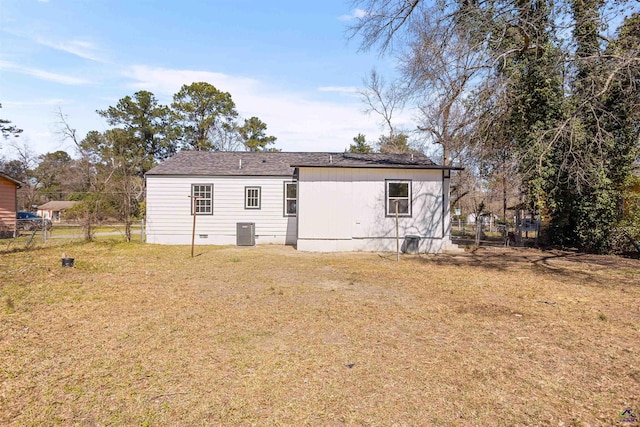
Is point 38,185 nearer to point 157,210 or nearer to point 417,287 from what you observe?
point 157,210

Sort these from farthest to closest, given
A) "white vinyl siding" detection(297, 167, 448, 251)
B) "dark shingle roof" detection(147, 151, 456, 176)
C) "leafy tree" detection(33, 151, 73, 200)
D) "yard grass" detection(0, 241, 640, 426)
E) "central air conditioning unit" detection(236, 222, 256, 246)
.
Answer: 1. "leafy tree" detection(33, 151, 73, 200)
2. "dark shingle roof" detection(147, 151, 456, 176)
3. "central air conditioning unit" detection(236, 222, 256, 246)
4. "white vinyl siding" detection(297, 167, 448, 251)
5. "yard grass" detection(0, 241, 640, 426)

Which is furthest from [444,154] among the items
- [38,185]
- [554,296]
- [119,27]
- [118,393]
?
[38,185]

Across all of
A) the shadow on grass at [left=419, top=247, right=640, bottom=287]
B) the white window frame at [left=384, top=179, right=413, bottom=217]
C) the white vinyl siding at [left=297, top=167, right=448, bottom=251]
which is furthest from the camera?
the white window frame at [left=384, top=179, right=413, bottom=217]

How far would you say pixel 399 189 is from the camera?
41.7 ft

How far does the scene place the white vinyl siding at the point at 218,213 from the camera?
1428 cm

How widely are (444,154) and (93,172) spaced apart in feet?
124

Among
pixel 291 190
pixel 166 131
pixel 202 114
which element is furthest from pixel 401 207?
pixel 166 131

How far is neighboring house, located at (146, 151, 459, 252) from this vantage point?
1241cm

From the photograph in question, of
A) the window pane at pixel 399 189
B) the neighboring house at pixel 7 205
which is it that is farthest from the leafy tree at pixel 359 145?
the neighboring house at pixel 7 205

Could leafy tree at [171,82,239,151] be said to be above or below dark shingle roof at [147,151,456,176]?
above

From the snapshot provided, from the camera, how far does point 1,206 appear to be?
18031 millimetres

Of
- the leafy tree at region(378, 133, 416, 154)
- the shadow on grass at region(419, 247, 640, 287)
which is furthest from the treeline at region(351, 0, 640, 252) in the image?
the leafy tree at region(378, 133, 416, 154)

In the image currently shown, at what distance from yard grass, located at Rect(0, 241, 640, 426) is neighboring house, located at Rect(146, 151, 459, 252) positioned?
15.8 ft

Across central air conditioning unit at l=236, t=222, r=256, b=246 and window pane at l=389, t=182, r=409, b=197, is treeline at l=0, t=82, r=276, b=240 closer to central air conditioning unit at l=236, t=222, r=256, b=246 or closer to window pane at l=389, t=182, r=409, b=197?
central air conditioning unit at l=236, t=222, r=256, b=246
